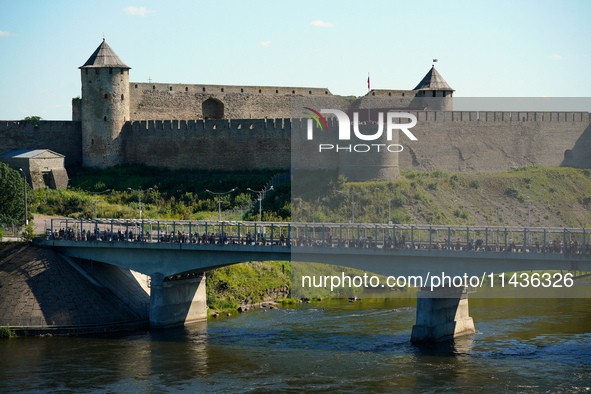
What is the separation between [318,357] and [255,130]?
1325 inches

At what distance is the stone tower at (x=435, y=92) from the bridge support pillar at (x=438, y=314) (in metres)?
39.1

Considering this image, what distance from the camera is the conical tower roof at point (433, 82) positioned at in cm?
7338

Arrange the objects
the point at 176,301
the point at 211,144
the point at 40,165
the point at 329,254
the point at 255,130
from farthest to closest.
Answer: the point at 211,144 < the point at 255,130 < the point at 40,165 < the point at 176,301 < the point at 329,254

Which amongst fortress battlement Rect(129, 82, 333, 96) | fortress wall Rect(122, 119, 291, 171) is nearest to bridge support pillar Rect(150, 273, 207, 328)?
fortress wall Rect(122, 119, 291, 171)

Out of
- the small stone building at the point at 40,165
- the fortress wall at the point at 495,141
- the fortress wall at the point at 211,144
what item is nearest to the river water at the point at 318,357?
the fortress wall at the point at 211,144

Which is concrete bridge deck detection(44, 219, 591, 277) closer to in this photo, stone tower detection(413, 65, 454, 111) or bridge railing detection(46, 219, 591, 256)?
bridge railing detection(46, 219, 591, 256)

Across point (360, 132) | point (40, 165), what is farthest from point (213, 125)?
point (40, 165)

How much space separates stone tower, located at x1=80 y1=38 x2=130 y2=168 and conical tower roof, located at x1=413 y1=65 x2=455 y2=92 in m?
24.9

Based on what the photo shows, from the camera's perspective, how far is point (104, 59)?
6325cm

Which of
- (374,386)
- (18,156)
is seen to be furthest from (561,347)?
(18,156)

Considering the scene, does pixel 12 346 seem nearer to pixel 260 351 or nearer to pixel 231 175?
pixel 260 351

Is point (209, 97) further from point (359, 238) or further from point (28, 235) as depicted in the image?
point (359, 238)

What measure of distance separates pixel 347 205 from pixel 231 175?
397 inches

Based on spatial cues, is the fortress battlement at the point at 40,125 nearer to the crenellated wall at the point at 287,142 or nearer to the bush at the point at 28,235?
the crenellated wall at the point at 287,142
